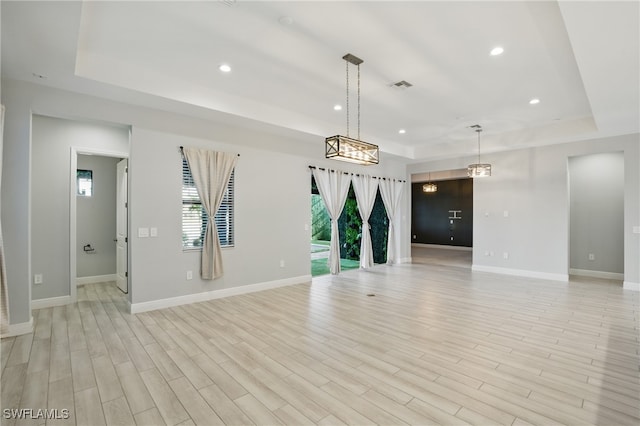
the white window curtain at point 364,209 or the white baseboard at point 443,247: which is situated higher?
the white window curtain at point 364,209

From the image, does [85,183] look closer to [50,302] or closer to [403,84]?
[50,302]

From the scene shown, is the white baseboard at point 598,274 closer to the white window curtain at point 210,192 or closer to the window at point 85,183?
the white window curtain at point 210,192

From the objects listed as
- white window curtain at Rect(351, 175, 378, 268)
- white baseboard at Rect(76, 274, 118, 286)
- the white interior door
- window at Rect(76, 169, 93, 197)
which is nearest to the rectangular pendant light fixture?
white window curtain at Rect(351, 175, 378, 268)

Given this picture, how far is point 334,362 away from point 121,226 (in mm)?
4761

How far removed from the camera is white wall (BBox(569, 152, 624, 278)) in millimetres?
6621

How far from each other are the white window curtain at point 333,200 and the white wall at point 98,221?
13.7 ft

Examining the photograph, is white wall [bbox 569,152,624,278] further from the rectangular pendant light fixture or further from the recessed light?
the recessed light

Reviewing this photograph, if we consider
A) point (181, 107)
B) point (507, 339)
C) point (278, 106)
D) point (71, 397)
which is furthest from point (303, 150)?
point (71, 397)

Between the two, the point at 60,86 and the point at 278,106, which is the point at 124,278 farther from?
the point at 278,106

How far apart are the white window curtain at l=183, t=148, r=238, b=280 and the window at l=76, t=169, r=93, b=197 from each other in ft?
9.19

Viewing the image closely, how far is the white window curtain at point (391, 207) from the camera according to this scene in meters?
8.28

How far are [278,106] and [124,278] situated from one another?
3.96 metres

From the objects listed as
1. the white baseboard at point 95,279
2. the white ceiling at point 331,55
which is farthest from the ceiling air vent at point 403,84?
the white baseboard at point 95,279

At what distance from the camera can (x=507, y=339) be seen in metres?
3.34
